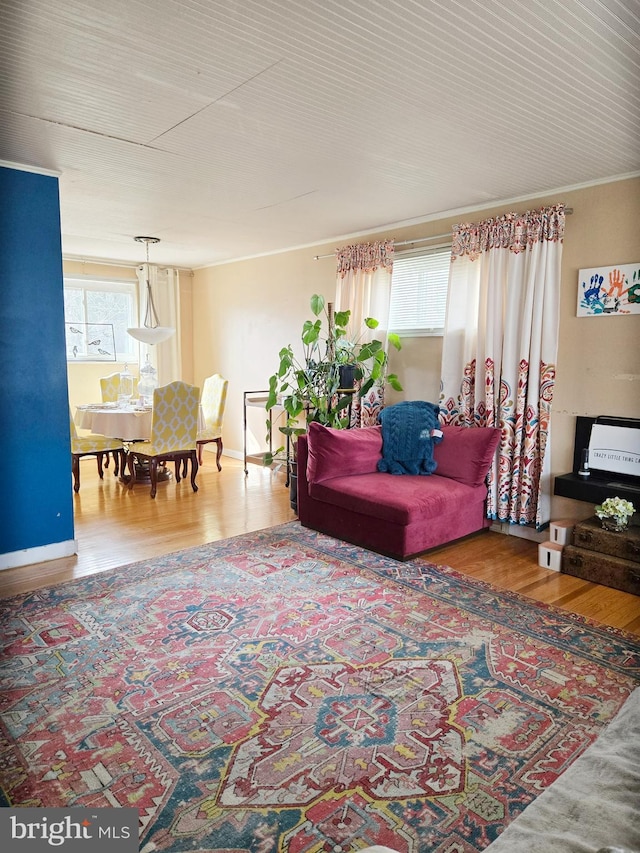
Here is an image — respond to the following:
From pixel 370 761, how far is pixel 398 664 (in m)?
0.64

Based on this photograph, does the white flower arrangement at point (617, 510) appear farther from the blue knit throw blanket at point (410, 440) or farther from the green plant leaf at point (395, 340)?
the green plant leaf at point (395, 340)

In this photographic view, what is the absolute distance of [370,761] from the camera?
76.2 inches

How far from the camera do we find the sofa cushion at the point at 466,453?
164 inches

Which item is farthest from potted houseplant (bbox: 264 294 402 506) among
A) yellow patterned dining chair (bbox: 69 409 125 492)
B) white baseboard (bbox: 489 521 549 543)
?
yellow patterned dining chair (bbox: 69 409 125 492)

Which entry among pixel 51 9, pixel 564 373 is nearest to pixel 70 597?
pixel 51 9

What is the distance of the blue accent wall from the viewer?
352 centimetres

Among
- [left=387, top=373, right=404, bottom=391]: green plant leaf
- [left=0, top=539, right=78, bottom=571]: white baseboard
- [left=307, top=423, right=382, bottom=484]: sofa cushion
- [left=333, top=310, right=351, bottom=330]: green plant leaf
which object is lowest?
[left=0, top=539, right=78, bottom=571]: white baseboard

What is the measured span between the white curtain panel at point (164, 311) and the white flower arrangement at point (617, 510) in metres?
5.80

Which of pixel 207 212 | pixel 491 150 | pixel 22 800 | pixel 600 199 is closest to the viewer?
pixel 22 800

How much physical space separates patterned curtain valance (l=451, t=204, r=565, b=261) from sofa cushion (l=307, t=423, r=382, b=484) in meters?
1.68

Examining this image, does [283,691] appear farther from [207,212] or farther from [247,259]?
[247,259]

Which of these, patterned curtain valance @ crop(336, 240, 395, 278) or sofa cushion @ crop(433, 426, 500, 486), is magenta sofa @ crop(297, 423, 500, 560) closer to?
sofa cushion @ crop(433, 426, 500, 486)

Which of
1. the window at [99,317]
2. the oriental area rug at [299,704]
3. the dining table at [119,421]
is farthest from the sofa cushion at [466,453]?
the window at [99,317]

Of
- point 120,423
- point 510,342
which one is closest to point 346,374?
point 510,342
